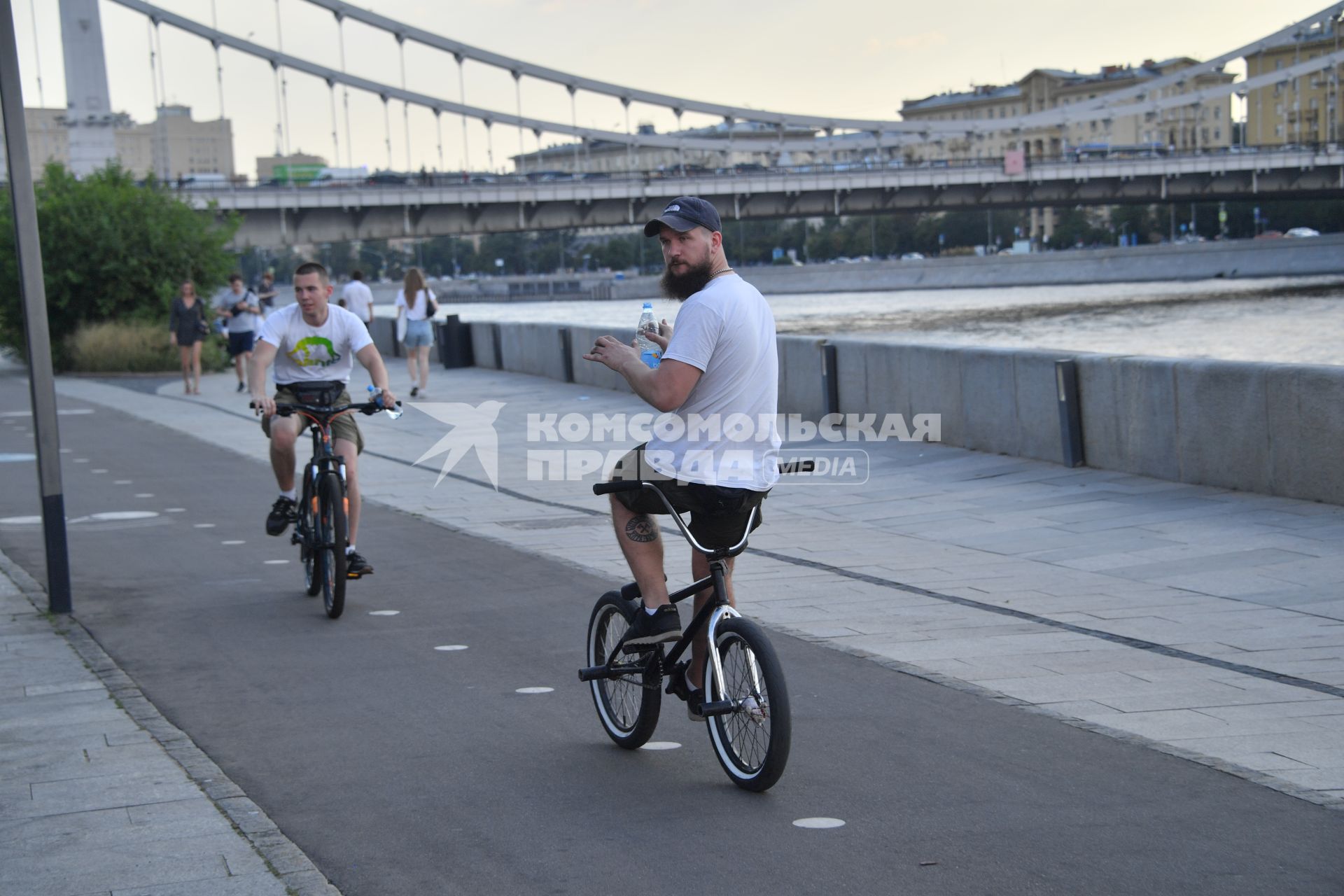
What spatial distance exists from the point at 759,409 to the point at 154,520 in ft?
25.2

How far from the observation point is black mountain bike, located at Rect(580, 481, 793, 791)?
172 inches

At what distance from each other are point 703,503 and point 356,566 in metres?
3.49

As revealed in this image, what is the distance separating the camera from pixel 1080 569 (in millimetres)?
8125

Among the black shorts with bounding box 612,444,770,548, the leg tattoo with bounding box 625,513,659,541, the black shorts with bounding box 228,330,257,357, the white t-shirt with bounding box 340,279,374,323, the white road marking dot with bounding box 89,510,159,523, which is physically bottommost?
the white road marking dot with bounding box 89,510,159,523

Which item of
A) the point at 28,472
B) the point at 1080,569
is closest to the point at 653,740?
the point at 1080,569

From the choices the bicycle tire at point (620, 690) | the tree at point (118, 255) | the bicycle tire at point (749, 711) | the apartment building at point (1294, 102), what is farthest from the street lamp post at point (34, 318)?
the apartment building at point (1294, 102)

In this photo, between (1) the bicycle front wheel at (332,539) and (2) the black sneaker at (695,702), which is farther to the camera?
(1) the bicycle front wheel at (332,539)

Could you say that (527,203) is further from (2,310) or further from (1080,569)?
(1080,569)

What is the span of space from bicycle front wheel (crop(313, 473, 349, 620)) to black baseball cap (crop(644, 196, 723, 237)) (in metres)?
3.40

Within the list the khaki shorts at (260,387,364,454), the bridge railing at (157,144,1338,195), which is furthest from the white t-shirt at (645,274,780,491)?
the bridge railing at (157,144,1338,195)

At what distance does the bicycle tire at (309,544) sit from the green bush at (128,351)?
22.2m

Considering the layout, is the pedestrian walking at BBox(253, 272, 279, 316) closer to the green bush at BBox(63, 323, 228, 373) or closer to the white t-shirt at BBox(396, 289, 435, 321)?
the green bush at BBox(63, 323, 228, 373)

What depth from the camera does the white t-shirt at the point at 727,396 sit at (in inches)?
175

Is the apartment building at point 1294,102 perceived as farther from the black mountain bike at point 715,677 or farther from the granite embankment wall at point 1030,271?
the black mountain bike at point 715,677
